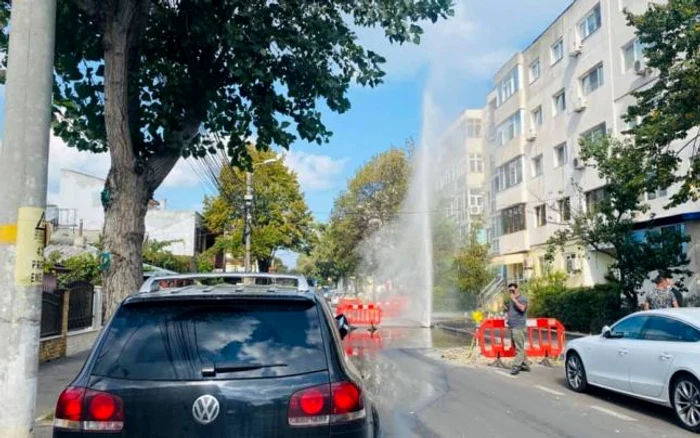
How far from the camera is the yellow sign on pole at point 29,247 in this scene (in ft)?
14.9

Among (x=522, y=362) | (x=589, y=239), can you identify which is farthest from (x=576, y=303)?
(x=522, y=362)

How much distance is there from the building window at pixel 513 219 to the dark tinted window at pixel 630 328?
27.6 m

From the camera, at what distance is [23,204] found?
458 centimetres

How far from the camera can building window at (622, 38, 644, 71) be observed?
25.3m

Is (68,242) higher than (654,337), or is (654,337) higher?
(68,242)

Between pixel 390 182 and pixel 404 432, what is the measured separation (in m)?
37.8

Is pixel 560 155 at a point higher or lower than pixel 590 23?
lower

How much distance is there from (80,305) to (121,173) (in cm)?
1067

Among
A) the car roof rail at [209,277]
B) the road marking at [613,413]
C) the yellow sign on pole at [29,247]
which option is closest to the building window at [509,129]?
the road marking at [613,413]

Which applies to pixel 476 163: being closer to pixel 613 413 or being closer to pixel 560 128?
pixel 560 128

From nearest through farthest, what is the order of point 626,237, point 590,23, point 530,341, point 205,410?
point 205,410 < point 530,341 < point 626,237 < point 590,23

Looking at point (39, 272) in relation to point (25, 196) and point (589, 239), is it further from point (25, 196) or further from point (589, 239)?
point (589, 239)

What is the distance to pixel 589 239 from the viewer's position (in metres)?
19.1

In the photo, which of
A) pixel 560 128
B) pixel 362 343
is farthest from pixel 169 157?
pixel 560 128
